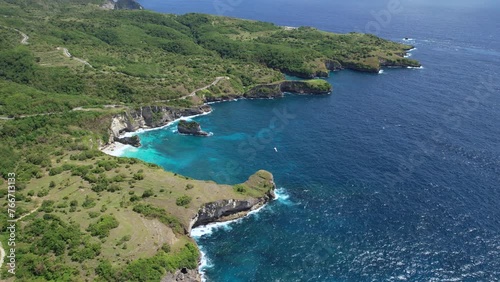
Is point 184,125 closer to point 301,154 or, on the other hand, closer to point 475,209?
point 301,154

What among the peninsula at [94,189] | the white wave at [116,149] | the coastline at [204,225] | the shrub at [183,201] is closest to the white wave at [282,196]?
the coastline at [204,225]

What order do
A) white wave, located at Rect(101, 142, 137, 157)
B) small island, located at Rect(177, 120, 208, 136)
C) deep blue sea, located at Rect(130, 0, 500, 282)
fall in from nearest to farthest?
deep blue sea, located at Rect(130, 0, 500, 282) < white wave, located at Rect(101, 142, 137, 157) < small island, located at Rect(177, 120, 208, 136)

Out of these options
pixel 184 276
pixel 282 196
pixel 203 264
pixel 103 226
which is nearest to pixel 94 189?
pixel 103 226

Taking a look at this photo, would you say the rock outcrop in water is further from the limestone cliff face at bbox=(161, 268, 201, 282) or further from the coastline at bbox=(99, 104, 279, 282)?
the limestone cliff face at bbox=(161, 268, 201, 282)

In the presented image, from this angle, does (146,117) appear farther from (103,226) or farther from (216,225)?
(103,226)

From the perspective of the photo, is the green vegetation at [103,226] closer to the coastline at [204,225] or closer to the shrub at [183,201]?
the shrub at [183,201]

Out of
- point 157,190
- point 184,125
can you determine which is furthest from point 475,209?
point 184,125

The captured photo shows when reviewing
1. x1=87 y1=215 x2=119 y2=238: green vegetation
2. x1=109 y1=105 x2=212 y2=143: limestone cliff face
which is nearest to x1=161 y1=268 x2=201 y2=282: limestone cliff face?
x1=87 y1=215 x2=119 y2=238: green vegetation
